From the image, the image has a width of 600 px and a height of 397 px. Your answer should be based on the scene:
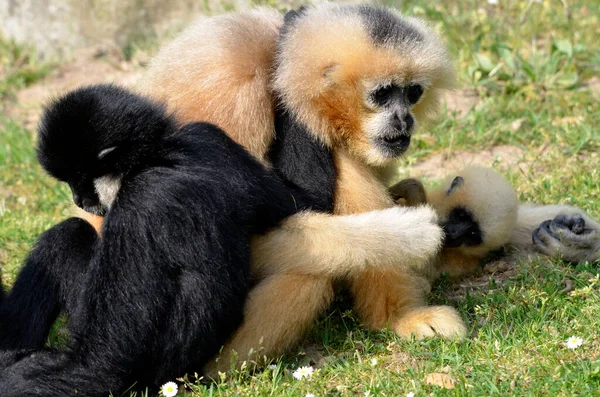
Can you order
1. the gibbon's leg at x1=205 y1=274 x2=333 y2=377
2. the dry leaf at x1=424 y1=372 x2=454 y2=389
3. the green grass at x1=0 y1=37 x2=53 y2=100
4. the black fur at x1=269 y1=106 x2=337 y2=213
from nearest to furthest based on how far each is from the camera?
the dry leaf at x1=424 y1=372 x2=454 y2=389
the gibbon's leg at x1=205 y1=274 x2=333 y2=377
the black fur at x1=269 y1=106 x2=337 y2=213
the green grass at x1=0 y1=37 x2=53 y2=100

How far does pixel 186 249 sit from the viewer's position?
185 inches

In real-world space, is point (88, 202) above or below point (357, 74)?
below

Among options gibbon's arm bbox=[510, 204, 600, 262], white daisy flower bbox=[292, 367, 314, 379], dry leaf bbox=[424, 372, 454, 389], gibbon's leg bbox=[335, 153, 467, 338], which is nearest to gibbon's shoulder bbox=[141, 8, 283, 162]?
gibbon's leg bbox=[335, 153, 467, 338]

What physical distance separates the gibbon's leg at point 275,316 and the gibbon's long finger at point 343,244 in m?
0.10

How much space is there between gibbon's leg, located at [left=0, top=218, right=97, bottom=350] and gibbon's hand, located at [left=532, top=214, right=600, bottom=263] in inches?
132

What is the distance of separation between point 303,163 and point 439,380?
5.28 ft

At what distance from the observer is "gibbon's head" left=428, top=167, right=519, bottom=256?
6.24 meters

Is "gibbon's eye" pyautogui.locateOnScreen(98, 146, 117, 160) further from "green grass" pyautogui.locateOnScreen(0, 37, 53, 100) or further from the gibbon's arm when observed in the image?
"green grass" pyautogui.locateOnScreen(0, 37, 53, 100)

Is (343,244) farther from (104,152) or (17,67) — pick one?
(17,67)

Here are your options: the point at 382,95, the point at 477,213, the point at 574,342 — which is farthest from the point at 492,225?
the point at 574,342

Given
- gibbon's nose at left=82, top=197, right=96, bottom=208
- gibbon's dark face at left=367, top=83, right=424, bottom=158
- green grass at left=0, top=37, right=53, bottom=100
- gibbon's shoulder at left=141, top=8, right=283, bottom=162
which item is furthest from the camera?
green grass at left=0, top=37, right=53, bottom=100

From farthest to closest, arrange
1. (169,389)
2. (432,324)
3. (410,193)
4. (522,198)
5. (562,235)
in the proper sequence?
(522,198)
(410,193)
(562,235)
(432,324)
(169,389)

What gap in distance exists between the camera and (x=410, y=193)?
6371mm

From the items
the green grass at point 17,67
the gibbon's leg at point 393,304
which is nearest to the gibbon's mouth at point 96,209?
the gibbon's leg at point 393,304
